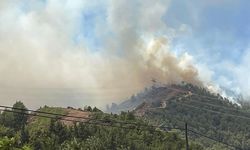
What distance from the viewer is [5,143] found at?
35.0 m

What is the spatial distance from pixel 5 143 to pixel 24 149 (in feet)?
11.6

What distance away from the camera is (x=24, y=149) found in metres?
38.3

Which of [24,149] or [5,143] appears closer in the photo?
[5,143]
